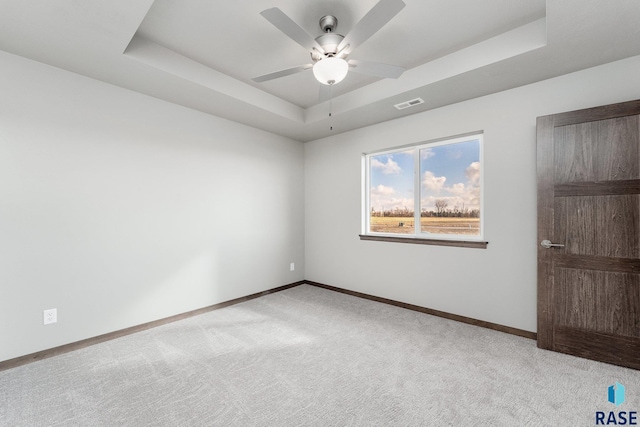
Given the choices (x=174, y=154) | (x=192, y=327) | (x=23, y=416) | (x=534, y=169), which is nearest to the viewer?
(x=23, y=416)

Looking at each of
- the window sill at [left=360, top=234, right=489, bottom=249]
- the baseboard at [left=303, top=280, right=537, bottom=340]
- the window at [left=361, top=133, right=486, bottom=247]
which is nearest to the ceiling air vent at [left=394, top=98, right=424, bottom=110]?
the window at [left=361, top=133, right=486, bottom=247]

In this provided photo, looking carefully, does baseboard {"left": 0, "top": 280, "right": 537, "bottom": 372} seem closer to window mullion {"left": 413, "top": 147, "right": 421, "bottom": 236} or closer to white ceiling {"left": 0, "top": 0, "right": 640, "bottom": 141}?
window mullion {"left": 413, "top": 147, "right": 421, "bottom": 236}

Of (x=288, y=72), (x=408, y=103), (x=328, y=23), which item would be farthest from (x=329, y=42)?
(x=408, y=103)

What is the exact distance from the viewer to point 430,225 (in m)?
3.52

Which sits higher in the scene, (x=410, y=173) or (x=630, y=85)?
(x=630, y=85)

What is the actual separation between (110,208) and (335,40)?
256 cm

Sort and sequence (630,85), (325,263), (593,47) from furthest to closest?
(325,263), (630,85), (593,47)

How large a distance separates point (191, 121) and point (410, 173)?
9.22 ft

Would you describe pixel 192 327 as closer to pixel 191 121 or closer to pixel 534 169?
pixel 191 121

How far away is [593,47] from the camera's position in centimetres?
214

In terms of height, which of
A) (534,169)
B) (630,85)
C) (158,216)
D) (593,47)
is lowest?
(158,216)

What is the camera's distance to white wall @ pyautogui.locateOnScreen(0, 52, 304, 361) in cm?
228

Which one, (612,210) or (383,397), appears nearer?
(383,397)

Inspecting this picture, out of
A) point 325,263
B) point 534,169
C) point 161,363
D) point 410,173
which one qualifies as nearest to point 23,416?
point 161,363
